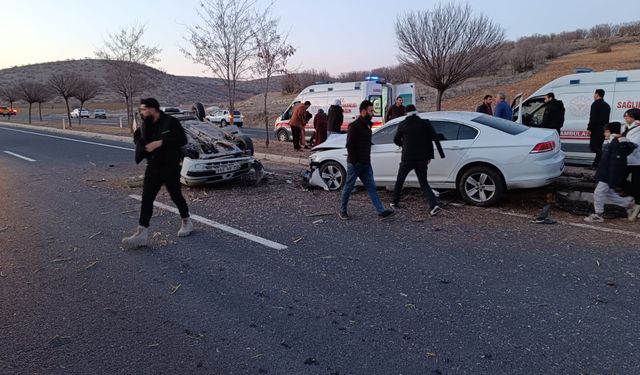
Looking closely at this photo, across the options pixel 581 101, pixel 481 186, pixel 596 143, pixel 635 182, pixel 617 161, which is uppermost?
pixel 581 101

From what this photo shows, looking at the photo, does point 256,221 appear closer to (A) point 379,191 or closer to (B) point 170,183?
(B) point 170,183

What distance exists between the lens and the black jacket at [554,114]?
9.41 m

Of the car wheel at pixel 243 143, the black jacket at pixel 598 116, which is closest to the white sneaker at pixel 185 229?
the car wheel at pixel 243 143

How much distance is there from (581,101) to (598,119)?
1181 mm

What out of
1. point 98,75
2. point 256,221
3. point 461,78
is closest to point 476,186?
point 256,221

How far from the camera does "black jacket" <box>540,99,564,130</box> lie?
30.9ft

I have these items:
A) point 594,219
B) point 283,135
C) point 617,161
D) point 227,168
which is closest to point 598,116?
point 617,161

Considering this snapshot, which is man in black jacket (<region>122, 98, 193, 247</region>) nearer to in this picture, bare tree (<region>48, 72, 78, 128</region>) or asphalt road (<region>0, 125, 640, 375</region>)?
asphalt road (<region>0, 125, 640, 375</region>)

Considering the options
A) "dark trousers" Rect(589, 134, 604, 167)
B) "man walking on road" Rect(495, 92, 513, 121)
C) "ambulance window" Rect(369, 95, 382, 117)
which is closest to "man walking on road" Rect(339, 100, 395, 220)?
"man walking on road" Rect(495, 92, 513, 121)

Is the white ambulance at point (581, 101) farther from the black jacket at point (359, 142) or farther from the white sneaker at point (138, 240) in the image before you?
the white sneaker at point (138, 240)

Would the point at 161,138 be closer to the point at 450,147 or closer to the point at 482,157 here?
the point at 450,147

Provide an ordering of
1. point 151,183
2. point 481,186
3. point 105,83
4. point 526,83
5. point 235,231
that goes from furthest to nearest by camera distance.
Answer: point 105,83 → point 526,83 → point 481,186 → point 235,231 → point 151,183

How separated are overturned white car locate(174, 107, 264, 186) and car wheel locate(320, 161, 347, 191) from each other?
1.51 metres

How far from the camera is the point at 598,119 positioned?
906cm
